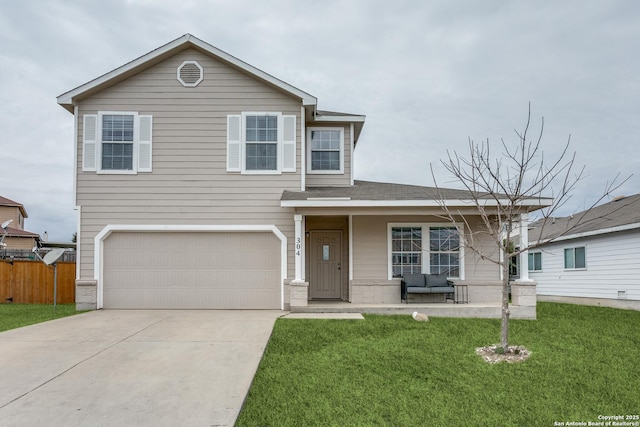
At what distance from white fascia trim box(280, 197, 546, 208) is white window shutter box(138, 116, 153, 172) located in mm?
3612

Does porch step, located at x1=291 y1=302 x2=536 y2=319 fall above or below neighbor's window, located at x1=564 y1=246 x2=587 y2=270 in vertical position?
below

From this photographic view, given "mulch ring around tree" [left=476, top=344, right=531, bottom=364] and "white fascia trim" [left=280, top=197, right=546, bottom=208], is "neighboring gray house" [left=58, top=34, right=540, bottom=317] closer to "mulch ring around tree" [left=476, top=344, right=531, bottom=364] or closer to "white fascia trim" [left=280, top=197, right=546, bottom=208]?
"white fascia trim" [left=280, top=197, right=546, bottom=208]

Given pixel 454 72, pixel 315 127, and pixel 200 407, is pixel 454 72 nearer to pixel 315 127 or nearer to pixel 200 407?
pixel 315 127

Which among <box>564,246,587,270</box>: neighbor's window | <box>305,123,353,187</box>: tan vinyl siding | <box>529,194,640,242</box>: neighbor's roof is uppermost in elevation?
<box>305,123,353,187</box>: tan vinyl siding

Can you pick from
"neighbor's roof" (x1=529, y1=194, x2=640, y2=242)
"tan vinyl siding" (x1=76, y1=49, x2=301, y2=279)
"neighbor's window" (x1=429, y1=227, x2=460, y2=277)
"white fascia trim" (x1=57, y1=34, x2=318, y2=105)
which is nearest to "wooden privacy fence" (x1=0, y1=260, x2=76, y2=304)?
"tan vinyl siding" (x1=76, y1=49, x2=301, y2=279)

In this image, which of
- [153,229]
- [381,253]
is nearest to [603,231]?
[381,253]

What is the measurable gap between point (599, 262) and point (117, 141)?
49.4ft

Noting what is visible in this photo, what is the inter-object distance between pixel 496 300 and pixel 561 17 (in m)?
7.28

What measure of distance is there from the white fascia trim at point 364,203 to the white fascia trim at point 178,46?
2.59 meters

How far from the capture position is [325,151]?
516 inches

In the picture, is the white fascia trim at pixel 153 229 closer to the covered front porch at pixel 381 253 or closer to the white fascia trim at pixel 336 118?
the covered front porch at pixel 381 253

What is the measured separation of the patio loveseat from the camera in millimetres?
11312

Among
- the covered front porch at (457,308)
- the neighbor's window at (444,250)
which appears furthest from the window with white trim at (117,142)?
the neighbor's window at (444,250)

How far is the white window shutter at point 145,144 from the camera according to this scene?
11.7 metres
